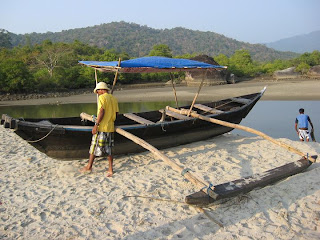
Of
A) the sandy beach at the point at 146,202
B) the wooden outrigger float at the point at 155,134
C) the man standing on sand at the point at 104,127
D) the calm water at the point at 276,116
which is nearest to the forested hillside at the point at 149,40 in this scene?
the calm water at the point at 276,116

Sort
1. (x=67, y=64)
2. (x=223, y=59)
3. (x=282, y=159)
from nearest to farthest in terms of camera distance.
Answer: (x=282, y=159)
(x=67, y=64)
(x=223, y=59)

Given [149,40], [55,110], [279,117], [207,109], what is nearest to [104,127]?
[207,109]

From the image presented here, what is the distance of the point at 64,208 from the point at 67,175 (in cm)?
118

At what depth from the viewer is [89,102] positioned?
19828mm

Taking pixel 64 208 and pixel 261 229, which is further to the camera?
pixel 64 208

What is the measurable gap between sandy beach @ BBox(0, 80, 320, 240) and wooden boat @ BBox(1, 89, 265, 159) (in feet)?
1.02

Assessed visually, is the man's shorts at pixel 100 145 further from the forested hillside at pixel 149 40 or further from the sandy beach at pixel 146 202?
the forested hillside at pixel 149 40

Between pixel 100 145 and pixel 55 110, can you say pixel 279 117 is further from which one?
pixel 55 110

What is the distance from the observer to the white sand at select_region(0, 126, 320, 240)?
3287 mm

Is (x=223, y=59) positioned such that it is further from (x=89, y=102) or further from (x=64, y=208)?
(x=64, y=208)

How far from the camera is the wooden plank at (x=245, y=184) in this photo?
11.4ft

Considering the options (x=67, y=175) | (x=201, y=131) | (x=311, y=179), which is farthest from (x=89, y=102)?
(x=311, y=179)

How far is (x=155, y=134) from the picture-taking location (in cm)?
603

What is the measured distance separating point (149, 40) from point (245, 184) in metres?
96.2
